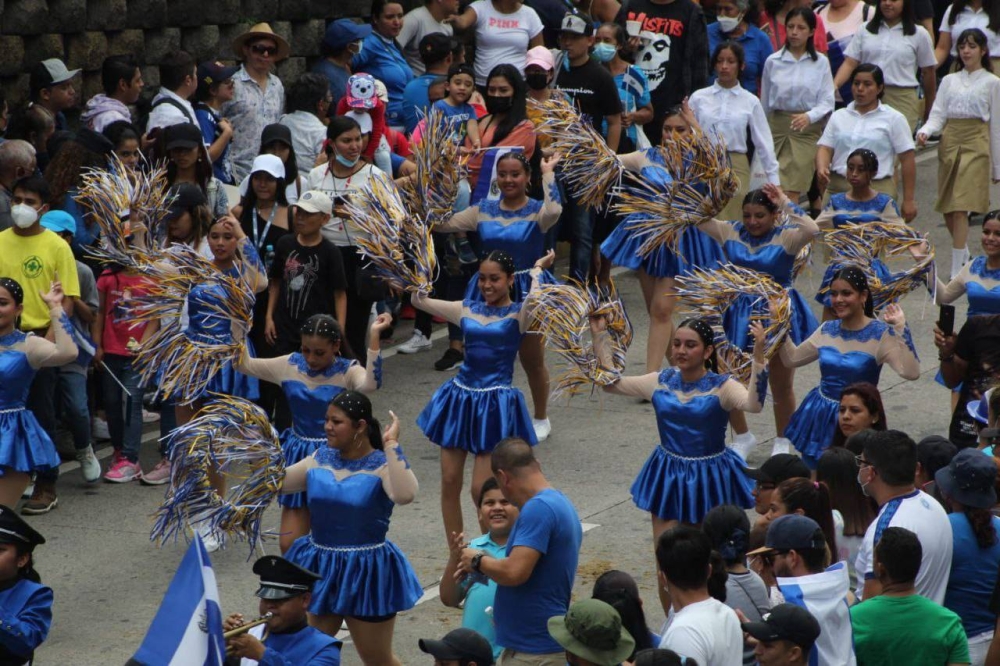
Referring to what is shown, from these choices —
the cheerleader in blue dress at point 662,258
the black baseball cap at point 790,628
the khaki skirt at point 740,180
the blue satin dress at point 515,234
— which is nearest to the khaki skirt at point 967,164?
the khaki skirt at point 740,180

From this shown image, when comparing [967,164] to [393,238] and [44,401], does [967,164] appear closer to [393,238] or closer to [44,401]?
[393,238]

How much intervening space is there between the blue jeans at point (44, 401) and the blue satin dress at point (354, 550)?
3.07 m

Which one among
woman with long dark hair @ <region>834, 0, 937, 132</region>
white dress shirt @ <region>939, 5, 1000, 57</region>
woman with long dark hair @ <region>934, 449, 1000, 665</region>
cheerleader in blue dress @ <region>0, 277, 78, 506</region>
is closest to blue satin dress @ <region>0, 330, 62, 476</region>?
cheerleader in blue dress @ <region>0, 277, 78, 506</region>

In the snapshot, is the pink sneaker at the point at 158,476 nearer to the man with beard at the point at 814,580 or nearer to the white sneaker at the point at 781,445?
the white sneaker at the point at 781,445

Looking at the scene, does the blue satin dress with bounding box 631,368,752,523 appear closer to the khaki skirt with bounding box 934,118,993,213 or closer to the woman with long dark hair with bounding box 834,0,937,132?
the khaki skirt with bounding box 934,118,993,213

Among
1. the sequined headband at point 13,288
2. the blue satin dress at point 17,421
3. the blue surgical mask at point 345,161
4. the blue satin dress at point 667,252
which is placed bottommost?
the blue satin dress at point 17,421

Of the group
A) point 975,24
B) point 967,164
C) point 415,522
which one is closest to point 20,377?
point 415,522

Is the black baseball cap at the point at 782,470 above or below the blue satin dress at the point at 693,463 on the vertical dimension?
above

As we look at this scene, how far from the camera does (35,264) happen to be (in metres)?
9.95

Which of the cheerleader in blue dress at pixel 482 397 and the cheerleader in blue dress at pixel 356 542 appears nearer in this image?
the cheerleader in blue dress at pixel 356 542

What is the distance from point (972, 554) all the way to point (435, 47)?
26.1 feet

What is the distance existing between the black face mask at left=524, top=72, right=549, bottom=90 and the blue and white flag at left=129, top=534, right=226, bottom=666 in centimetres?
684

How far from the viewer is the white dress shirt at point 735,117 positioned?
41.3 ft

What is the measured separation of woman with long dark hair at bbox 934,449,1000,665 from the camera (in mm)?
6562
